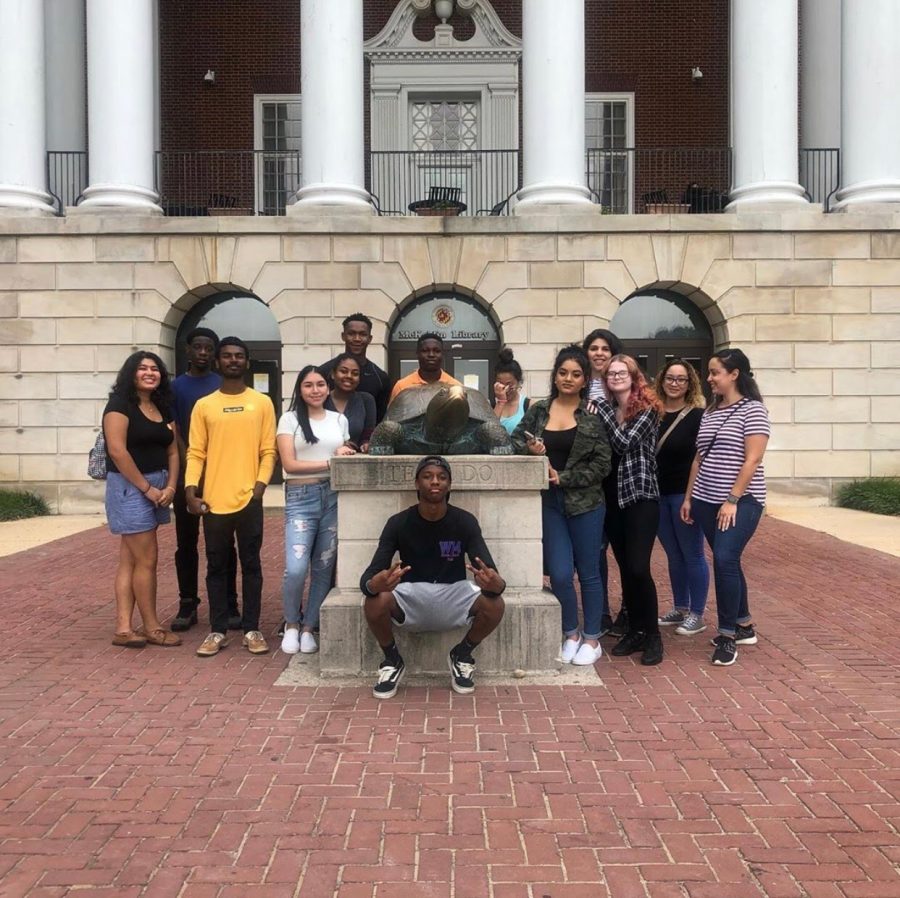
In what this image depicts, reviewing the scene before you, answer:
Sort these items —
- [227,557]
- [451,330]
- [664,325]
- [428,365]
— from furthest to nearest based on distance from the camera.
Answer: [664,325] → [451,330] → [428,365] → [227,557]

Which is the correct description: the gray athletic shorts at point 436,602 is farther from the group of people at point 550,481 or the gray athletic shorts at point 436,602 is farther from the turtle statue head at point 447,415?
the turtle statue head at point 447,415

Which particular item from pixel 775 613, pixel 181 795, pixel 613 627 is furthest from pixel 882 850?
pixel 775 613

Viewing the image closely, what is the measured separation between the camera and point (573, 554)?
236 inches

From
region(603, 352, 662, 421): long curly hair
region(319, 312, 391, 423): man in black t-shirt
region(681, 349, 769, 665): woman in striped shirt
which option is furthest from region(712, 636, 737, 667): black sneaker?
region(319, 312, 391, 423): man in black t-shirt

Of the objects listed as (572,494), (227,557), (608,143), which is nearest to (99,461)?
(227,557)

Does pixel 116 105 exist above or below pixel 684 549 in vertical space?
above

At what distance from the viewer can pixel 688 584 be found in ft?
22.7

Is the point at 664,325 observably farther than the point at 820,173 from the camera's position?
No

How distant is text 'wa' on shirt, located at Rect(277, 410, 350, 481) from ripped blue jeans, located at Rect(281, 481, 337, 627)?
131 millimetres

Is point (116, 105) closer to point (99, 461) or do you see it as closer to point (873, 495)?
point (99, 461)

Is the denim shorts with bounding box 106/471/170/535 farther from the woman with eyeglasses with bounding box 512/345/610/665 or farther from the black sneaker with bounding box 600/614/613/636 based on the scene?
the black sneaker with bounding box 600/614/613/636

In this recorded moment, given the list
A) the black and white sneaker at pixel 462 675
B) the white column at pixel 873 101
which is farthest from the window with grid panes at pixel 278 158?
the black and white sneaker at pixel 462 675

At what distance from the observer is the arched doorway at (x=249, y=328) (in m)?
16.7

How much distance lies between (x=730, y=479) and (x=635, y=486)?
627mm
